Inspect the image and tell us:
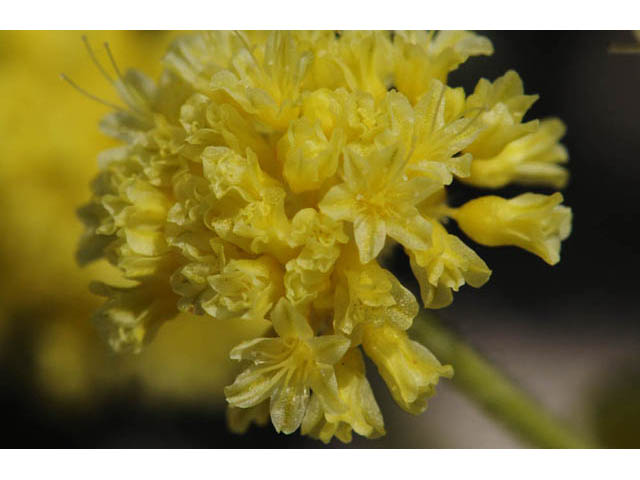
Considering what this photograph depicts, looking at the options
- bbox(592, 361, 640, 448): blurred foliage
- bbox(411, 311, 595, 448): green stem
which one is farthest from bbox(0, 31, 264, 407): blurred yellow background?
bbox(592, 361, 640, 448): blurred foliage

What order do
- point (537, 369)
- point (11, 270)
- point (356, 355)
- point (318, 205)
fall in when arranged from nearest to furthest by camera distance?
point (318, 205) < point (356, 355) < point (11, 270) < point (537, 369)

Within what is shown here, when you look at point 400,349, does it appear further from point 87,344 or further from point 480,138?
point 87,344

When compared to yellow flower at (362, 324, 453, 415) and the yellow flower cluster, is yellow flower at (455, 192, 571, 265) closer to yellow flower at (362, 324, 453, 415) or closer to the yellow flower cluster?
the yellow flower cluster

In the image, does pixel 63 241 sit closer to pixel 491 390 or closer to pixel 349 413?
pixel 349 413

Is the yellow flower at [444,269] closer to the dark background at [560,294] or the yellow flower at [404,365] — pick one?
the yellow flower at [404,365]

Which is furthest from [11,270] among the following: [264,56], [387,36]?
[387,36]

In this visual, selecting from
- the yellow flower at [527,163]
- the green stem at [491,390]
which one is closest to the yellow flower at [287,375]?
the green stem at [491,390]
